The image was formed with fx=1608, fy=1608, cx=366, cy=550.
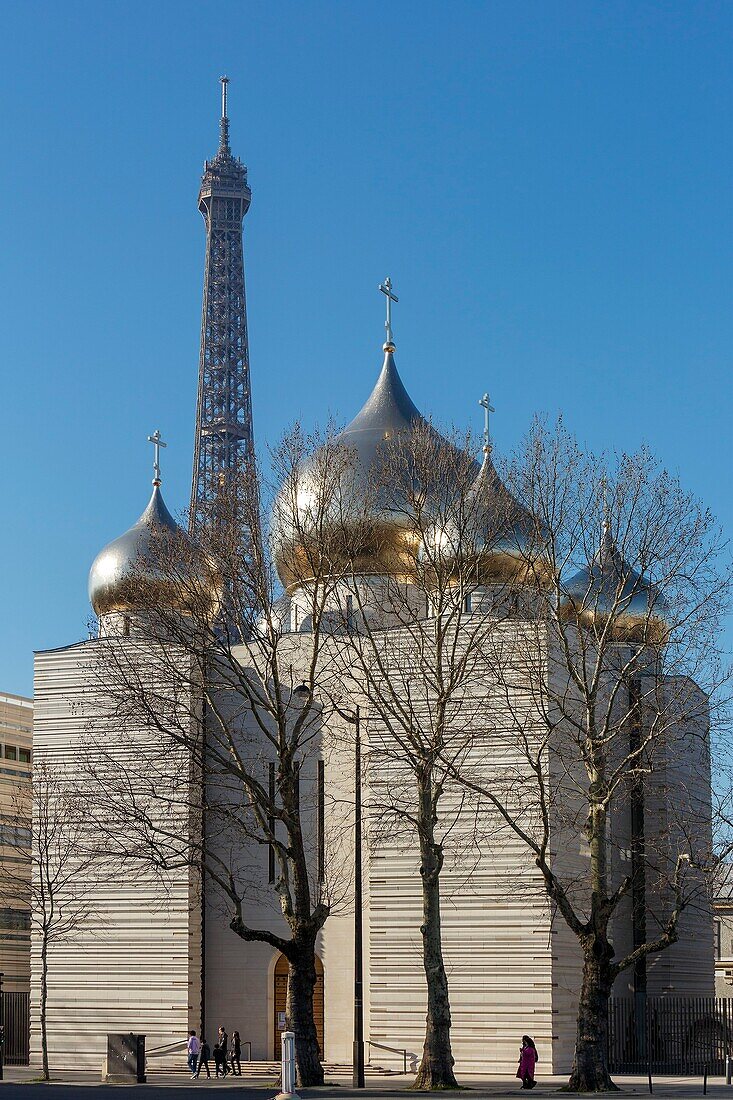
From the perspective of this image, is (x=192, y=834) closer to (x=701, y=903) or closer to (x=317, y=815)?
(x=317, y=815)

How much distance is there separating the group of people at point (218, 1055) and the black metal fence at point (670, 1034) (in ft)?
28.6

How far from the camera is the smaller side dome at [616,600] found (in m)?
30.8

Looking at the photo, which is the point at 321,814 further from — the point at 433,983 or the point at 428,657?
Result: the point at 433,983

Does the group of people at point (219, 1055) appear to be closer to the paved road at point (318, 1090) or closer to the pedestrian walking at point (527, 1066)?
the paved road at point (318, 1090)

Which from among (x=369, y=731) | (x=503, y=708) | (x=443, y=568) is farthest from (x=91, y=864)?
(x=443, y=568)

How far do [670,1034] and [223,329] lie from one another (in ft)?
223

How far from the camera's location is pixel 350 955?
37656mm

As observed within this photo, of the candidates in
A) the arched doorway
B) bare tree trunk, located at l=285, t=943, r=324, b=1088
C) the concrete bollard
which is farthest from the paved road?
the concrete bollard

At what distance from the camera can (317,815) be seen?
38.4 m

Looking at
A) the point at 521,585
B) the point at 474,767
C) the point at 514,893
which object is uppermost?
the point at 521,585

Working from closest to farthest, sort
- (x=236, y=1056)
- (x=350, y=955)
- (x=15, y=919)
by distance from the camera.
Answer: (x=236, y=1056) < (x=350, y=955) < (x=15, y=919)

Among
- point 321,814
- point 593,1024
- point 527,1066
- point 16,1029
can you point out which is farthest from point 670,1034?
point 16,1029

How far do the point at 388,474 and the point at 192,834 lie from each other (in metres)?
10.9

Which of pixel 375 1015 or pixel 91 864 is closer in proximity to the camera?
pixel 375 1015
